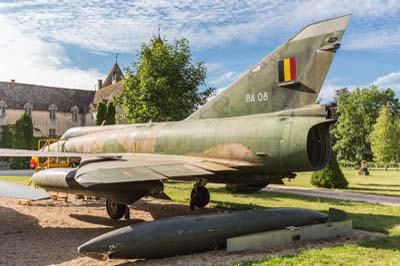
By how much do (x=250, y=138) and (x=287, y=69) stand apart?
2.13m

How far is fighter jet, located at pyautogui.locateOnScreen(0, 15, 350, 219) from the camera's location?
28.5 ft

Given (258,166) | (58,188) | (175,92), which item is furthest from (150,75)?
(258,166)

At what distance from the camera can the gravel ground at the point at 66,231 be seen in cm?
718

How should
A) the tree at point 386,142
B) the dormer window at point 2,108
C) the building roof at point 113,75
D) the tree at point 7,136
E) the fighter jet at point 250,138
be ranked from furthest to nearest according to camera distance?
the building roof at point 113,75, the tree at point 386,142, the dormer window at point 2,108, the tree at point 7,136, the fighter jet at point 250,138

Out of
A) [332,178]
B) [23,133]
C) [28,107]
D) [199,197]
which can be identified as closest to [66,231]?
[199,197]

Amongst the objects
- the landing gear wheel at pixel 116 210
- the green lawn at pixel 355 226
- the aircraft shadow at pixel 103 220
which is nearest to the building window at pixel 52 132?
the green lawn at pixel 355 226

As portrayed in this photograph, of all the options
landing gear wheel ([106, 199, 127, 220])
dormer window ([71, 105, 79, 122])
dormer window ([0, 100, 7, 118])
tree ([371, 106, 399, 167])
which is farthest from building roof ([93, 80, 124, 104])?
landing gear wheel ([106, 199, 127, 220])

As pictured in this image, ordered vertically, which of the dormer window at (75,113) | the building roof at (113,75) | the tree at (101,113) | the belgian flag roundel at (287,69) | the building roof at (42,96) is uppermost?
the building roof at (113,75)

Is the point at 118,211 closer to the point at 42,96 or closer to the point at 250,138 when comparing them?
the point at 250,138

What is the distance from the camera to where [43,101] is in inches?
2292

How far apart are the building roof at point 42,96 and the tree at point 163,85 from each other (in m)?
40.9

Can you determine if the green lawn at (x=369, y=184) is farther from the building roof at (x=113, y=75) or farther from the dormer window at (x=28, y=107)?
the building roof at (x=113, y=75)

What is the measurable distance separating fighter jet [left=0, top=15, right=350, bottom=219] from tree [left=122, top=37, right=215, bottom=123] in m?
9.10

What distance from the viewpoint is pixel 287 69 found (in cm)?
976
